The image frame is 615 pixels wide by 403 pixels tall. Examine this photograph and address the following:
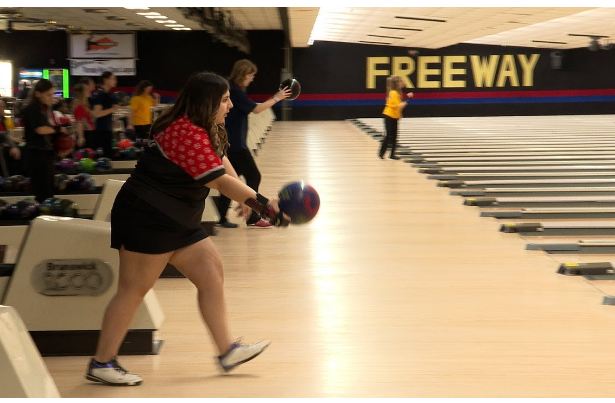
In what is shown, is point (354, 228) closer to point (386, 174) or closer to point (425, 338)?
point (425, 338)

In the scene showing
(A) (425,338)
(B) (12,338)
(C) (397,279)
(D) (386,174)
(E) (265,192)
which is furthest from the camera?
(D) (386,174)

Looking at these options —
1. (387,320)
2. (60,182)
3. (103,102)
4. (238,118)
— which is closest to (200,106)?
(387,320)

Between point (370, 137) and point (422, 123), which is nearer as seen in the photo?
point (370, 137)

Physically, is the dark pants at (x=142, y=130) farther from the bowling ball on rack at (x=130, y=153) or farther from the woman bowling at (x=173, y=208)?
the woman bowling at (x=173, y=208)

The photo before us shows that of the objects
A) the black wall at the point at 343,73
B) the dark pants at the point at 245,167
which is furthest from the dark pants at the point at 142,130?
the black wall at the point at 343,73

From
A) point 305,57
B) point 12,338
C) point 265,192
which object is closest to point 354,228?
point 265,192

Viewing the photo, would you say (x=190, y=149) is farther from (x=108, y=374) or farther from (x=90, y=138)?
(x=90, y=138)

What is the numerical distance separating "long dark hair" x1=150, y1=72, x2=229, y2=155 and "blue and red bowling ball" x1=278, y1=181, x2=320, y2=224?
312 millimetres

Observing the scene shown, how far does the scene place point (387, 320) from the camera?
4004 mm

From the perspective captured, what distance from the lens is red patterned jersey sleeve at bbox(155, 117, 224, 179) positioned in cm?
294

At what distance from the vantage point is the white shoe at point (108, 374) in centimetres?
308

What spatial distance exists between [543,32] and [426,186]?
11777mm

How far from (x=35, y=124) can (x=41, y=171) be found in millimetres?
362

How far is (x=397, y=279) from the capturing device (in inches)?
191
